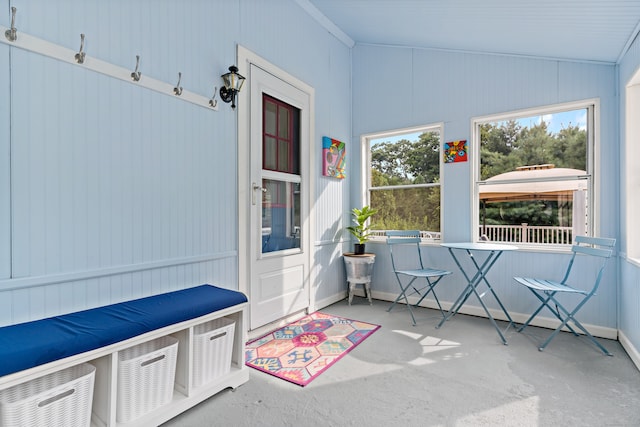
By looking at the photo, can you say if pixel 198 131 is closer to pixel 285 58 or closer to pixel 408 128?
pixel 285 58

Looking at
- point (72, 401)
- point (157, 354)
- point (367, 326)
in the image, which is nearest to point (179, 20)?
point (157, 354)

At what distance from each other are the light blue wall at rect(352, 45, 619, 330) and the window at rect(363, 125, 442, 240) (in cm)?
16

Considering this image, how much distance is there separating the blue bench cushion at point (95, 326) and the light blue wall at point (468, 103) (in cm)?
272

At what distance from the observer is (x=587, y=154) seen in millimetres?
3205

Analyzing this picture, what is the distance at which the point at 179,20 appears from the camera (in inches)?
96.3

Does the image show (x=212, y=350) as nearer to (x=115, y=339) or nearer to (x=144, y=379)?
(x=144, y=379)

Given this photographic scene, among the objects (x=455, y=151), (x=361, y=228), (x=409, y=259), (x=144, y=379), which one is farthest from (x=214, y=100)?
(x=409, y=259)

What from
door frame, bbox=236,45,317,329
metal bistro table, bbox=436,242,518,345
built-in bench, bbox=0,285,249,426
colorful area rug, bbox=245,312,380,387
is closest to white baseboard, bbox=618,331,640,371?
metal bistro table, bbox=436,242,518,345

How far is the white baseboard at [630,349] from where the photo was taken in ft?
8.23

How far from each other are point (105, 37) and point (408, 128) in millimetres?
3240

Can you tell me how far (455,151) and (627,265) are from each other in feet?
6.12

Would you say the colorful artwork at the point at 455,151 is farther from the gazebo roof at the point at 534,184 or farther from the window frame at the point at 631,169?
the window frame at the point at 631,169

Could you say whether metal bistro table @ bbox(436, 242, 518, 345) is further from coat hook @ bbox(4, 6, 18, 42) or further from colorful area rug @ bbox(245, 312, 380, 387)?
coat hook @ bbox(4, 6, 18, 42)

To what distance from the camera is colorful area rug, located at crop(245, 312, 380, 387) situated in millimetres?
2483
